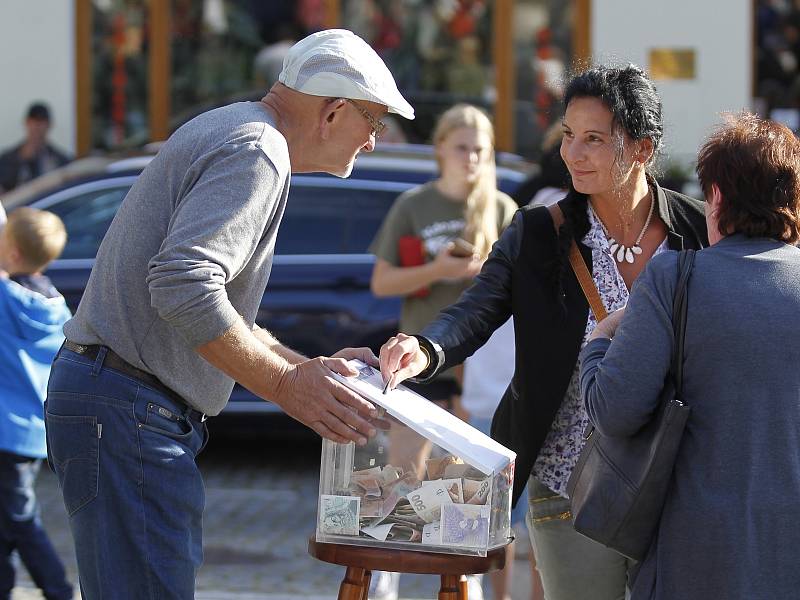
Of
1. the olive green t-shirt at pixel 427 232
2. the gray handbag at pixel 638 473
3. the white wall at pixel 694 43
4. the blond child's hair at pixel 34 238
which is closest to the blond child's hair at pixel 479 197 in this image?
the olive green t-shirt at pixel 427 232

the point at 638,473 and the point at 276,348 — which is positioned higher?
the point at 276,348

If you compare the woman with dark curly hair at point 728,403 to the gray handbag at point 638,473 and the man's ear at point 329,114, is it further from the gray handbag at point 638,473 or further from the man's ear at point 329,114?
the man's ear at point 329,114

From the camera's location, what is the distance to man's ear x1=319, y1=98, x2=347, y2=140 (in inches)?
114

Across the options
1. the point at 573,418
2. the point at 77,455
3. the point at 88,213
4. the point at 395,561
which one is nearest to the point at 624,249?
the point at 573,418

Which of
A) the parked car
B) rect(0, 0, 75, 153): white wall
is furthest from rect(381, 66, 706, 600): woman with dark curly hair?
rect(0, 0, 75, 153): white wall

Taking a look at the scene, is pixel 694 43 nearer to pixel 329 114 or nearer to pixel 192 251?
pixel 329 114

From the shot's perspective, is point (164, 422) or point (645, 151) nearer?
point (164, 422)

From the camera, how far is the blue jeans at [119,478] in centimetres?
278

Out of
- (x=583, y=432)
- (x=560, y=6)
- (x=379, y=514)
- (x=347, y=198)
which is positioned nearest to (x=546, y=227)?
(x=583, y=432)

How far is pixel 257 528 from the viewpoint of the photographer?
6457 mm

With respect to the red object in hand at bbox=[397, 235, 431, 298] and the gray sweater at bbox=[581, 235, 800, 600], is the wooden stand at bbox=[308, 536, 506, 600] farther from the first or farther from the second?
the red object in hand at bbox=[397, 235, 431, 298]

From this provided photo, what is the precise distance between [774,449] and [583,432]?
71 centimetres

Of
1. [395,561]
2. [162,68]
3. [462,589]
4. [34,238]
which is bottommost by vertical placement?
[462,589]

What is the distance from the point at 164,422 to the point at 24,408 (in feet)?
6.61
